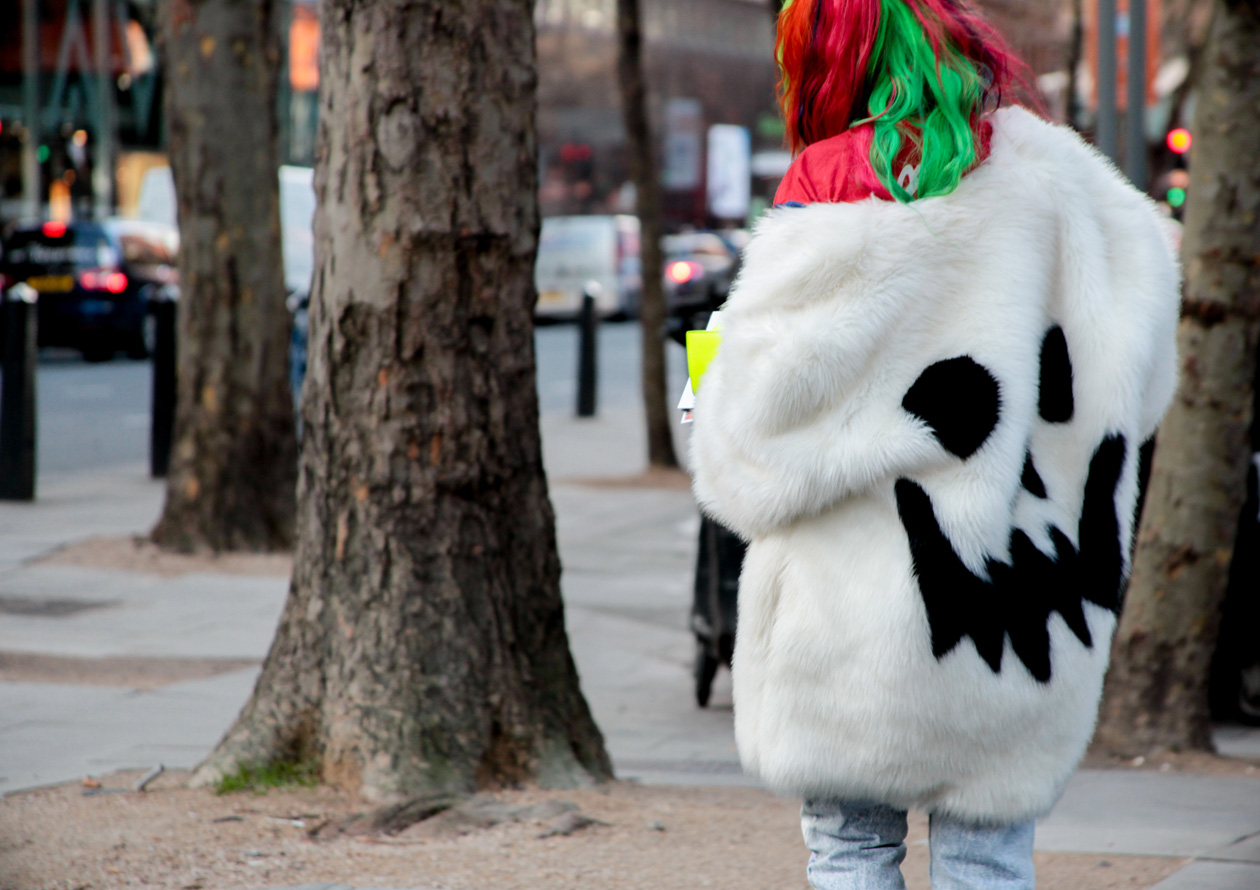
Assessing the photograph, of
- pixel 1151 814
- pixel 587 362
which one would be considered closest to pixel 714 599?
pixel 1151 814

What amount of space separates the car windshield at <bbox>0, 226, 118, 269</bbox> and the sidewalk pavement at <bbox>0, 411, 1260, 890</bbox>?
947 centimetres

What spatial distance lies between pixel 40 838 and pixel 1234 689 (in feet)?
13.9

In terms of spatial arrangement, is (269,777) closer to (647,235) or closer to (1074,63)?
(647,235)

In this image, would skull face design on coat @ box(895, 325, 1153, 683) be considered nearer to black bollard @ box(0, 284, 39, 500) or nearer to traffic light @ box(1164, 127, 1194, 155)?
black bollard @ box(0, 284, 39, 500)

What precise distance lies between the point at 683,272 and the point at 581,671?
81.0 ft

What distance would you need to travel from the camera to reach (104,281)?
66.6 feet

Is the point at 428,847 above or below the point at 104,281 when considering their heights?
below

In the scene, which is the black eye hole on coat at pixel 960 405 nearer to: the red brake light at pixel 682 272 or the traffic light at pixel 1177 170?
the traffic light at pixel 1177 170

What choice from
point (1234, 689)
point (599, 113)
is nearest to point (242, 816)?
point (1234, 689)

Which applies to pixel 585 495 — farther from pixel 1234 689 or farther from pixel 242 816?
pixel 242 816

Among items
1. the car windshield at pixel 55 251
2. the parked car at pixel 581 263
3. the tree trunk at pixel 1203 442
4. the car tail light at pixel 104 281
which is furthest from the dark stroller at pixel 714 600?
the parked car at pixel 581 263

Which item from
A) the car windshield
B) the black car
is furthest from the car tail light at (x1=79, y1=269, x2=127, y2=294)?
the car windshield

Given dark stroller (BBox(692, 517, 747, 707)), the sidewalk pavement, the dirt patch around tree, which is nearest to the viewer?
the dirt patch around tree

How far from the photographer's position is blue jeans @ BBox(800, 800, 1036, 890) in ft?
7.92
